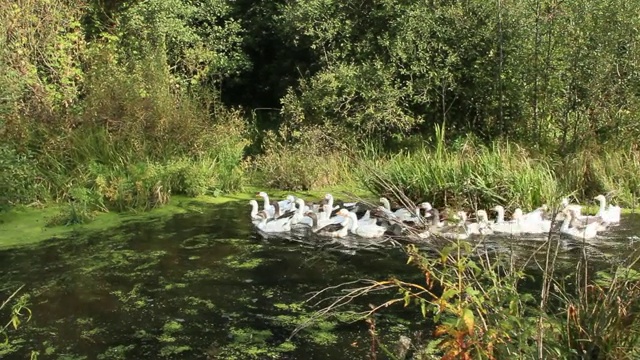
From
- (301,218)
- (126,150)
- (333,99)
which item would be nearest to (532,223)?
(301,218)

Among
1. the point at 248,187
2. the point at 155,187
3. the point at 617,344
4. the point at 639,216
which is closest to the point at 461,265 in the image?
the point at 617,344

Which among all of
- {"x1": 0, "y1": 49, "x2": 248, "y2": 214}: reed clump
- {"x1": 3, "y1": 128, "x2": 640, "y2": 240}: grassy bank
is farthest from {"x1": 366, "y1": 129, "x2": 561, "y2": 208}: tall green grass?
{"x1": 0, "y1": 49, "x2": 248, "y2": 214}: reed clump

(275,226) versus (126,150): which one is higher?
(126,150)

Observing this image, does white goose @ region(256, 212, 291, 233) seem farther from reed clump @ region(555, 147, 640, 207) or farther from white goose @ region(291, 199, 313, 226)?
reed clump @ region(555, 147, 640, 207)

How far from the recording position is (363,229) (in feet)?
31.5

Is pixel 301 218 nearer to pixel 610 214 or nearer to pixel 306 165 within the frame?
pixel 306 165

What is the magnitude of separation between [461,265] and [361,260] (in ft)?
17.3

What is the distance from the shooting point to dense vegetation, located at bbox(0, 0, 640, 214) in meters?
11.5

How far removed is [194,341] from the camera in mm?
5855

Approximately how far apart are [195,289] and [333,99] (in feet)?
25.6

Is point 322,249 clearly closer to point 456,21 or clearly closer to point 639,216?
point 639,216

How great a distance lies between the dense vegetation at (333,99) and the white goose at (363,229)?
1330mm

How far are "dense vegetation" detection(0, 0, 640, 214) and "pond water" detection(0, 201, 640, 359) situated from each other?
2.01 metres

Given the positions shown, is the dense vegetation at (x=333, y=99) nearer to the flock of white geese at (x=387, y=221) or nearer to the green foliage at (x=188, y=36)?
the green foliage at (x=188, y=36)
